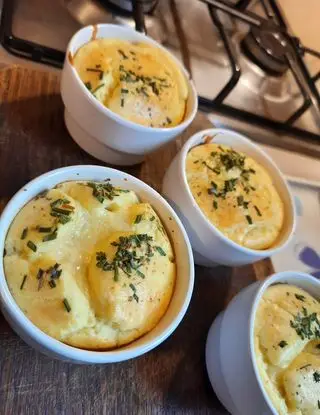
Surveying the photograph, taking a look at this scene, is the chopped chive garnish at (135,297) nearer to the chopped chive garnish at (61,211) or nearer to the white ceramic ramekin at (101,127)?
the chopped chive garnish at (61,211)

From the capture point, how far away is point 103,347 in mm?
594

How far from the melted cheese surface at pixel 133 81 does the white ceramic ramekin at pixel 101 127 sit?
0.02m

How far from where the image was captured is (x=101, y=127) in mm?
760

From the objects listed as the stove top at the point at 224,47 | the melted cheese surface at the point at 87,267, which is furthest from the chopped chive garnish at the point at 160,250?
the stove top at the point at 224,47

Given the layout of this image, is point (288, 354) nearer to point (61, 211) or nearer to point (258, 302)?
point (258, 302)

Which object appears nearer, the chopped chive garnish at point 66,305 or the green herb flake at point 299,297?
the chopped chive garnish at point 66,305

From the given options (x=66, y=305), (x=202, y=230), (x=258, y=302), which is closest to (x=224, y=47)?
(x=202, y=230)

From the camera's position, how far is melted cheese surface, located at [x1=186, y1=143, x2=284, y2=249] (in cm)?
77

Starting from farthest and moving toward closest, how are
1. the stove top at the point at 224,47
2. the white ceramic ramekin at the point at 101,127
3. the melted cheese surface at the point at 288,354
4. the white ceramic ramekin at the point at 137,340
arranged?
the stove top at the point at 224,47, the white ceramic ramekin at the point at 101,127, the melted cheese surface at the point at 288,354, the white ceramic ramekin at the point at 137,340

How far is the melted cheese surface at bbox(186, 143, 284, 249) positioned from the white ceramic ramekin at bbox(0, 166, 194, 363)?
0.29ft

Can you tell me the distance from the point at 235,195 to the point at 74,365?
0.36 m

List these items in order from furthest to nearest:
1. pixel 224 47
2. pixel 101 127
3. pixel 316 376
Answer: pixel 224 47 < pixel 101 127 < pixel 316 376

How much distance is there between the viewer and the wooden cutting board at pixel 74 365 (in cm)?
61

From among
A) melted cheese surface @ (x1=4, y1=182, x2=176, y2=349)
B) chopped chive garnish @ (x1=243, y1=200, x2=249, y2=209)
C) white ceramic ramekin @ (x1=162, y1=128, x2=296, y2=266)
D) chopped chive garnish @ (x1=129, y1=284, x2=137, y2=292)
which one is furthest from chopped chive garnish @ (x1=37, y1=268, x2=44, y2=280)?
chopped chive garnish @ (x1=243, y1=200, x2=249, y2=209)
